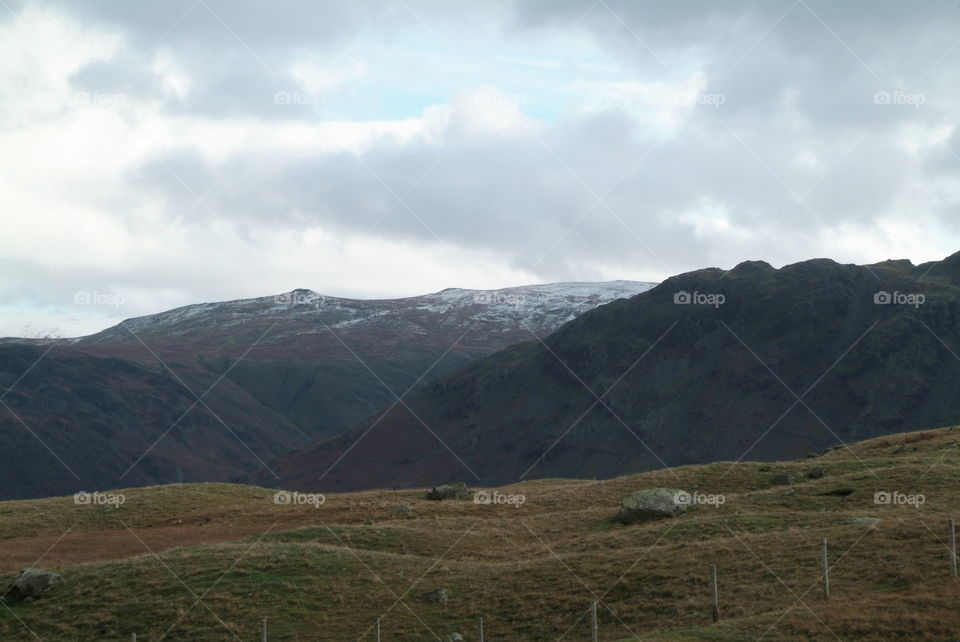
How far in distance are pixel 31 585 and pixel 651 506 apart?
3176 centimetres

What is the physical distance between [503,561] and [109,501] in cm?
3848

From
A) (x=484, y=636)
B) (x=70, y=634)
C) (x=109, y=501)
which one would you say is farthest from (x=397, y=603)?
(x=109, y=501)

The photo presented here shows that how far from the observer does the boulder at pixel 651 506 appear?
5112 cm

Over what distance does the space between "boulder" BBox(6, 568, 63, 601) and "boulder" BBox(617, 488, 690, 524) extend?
29.6 metres

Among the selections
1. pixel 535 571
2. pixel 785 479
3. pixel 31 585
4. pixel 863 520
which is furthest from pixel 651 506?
pixel 31 585

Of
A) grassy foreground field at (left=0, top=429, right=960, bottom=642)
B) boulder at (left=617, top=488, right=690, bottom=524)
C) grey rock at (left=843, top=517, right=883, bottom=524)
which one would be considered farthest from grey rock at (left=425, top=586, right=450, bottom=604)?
grey rock at (left=843, top=517, right=883, bottom=524)

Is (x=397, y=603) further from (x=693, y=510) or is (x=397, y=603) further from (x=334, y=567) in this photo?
(x=693, y=510)

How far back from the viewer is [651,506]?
51.4 m

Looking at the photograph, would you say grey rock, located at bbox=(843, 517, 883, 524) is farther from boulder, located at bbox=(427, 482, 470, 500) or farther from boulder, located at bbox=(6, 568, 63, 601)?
boulder, located at bbox=(6, 568, 63, 601)

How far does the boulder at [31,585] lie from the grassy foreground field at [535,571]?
0.51 metres

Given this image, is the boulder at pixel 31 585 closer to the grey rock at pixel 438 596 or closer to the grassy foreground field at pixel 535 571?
the grassy foreground field at pixel 535 571

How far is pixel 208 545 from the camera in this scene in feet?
158

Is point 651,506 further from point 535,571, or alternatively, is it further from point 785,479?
point 785,479

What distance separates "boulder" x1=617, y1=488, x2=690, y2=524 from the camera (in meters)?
51.1
